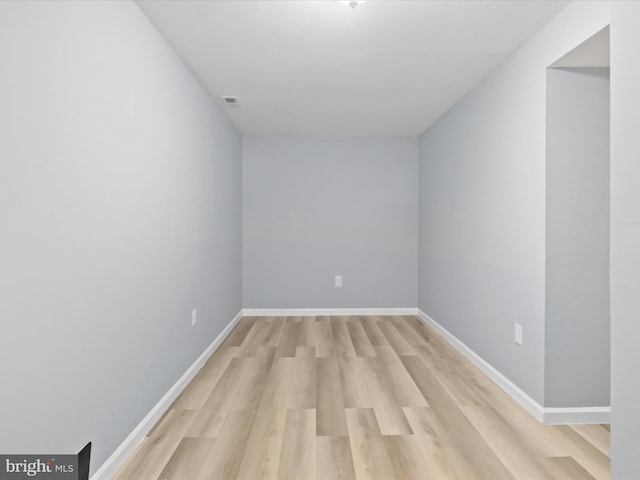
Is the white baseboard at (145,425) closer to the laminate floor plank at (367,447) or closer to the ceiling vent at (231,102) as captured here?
the laminate floor plank at (367,447)

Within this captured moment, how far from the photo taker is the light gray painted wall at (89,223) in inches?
45.2

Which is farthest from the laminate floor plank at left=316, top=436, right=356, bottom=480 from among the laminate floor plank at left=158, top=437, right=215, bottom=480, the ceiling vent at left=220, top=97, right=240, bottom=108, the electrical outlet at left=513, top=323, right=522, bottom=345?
the ceiling vent at left=220, top=97, right=240, bottom=108

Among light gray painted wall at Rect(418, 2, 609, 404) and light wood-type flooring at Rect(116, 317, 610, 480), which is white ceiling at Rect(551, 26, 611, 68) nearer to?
light gray painted wall at Rect(418, 2, 609, 404)

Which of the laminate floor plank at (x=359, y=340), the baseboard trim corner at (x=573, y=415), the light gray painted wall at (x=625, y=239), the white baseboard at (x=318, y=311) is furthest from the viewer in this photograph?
the white baseboard at (x=318, y=311)

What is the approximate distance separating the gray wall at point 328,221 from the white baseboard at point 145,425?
1805 millimetres

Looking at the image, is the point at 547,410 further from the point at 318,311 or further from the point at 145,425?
the point at 318,311

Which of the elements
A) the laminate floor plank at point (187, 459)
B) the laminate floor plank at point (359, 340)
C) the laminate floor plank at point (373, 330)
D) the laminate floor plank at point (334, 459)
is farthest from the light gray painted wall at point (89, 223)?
the laminate floor plank at point (373, 330)

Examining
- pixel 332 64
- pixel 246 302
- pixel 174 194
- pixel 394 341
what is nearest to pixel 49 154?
pixel 174 194

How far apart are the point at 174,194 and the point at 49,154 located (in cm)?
118

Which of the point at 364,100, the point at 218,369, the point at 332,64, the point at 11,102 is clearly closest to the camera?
the point at 11,102

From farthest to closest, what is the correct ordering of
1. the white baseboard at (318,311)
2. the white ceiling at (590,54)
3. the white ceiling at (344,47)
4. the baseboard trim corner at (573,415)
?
the white baseboard at (318,311)
the baseboard trim corner at (573,415)
the white ceiling at (344,47)
the white ceiling at (590,54)

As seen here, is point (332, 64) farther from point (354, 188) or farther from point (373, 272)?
point (373, 272)

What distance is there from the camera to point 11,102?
112 cm

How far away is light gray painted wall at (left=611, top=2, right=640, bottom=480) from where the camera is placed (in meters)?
1.11
